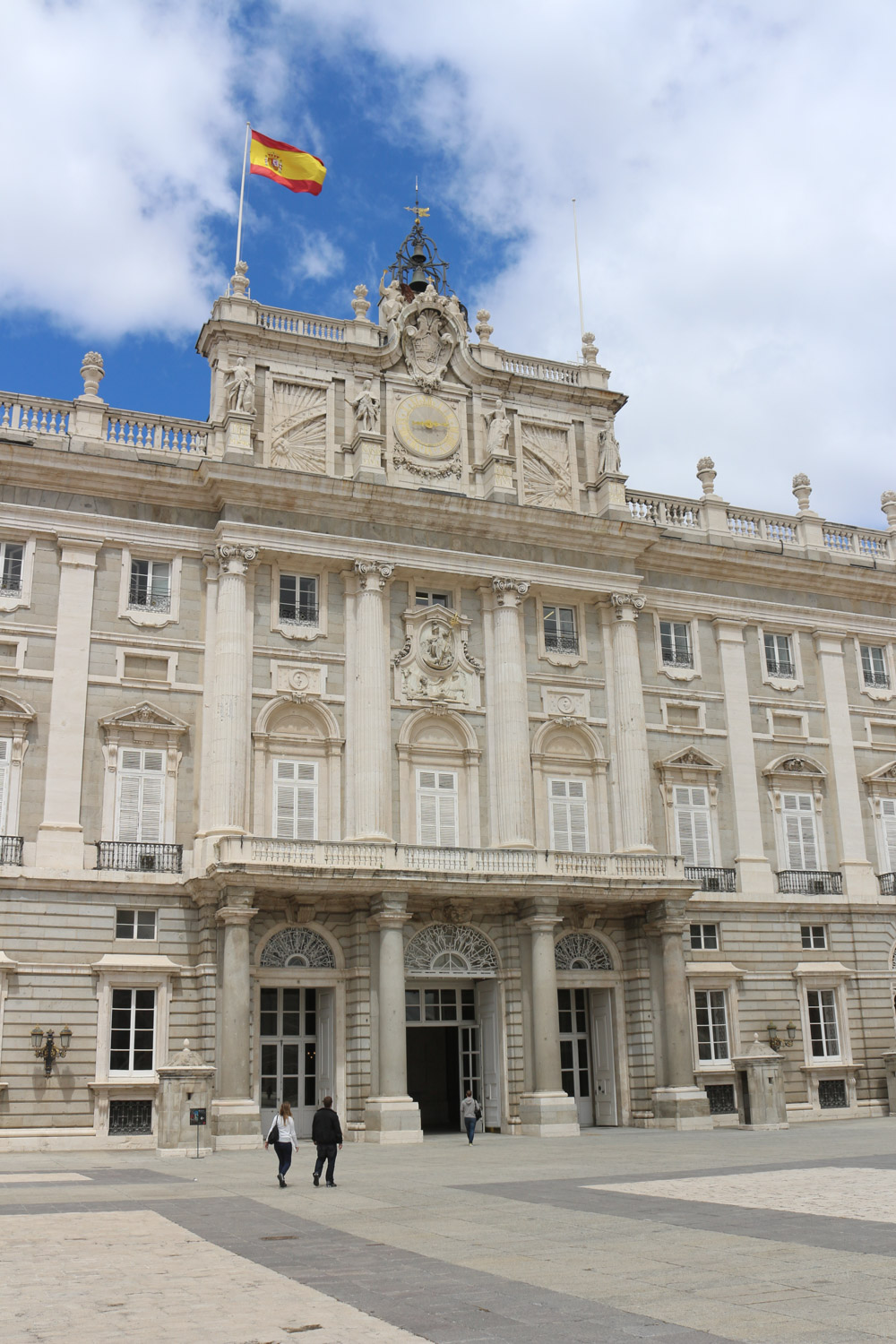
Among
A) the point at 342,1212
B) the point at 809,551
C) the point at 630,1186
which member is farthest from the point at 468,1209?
the point at 809,551

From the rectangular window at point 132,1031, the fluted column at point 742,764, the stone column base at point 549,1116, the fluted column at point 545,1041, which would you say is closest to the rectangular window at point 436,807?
the fluted column at point 545,1041

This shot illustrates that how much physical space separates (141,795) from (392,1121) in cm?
997

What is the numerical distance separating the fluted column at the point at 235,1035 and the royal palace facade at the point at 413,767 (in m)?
0.09

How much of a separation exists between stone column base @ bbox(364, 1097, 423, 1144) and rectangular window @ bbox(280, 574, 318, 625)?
1254 cm

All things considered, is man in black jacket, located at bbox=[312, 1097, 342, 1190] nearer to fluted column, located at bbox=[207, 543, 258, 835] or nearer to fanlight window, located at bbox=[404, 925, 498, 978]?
fluted column, located at bbox=[207, 543, 258, 835]

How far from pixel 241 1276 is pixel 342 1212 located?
503 centimetres

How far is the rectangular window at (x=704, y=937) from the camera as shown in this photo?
118ft

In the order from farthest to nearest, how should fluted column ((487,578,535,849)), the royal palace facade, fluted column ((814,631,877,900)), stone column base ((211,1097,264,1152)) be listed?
fluted column ((814,631,877,900))
fluted column ((487,578,535,849))
the royal palace facade
stone column base ((211,1097,264,1152))

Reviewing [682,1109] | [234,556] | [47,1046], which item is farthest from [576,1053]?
[234,556]

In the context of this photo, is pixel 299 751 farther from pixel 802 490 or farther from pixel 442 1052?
pixel 802 490

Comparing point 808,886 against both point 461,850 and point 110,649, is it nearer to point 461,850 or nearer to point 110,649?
point 461,850

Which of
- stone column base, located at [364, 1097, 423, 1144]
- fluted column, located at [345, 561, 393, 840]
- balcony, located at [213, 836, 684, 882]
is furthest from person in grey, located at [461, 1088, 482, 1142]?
fluted column, located at [345, 561, 393, 840]

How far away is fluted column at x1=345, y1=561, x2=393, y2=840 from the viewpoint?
3253 centimetres

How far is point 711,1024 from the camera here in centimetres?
3553
